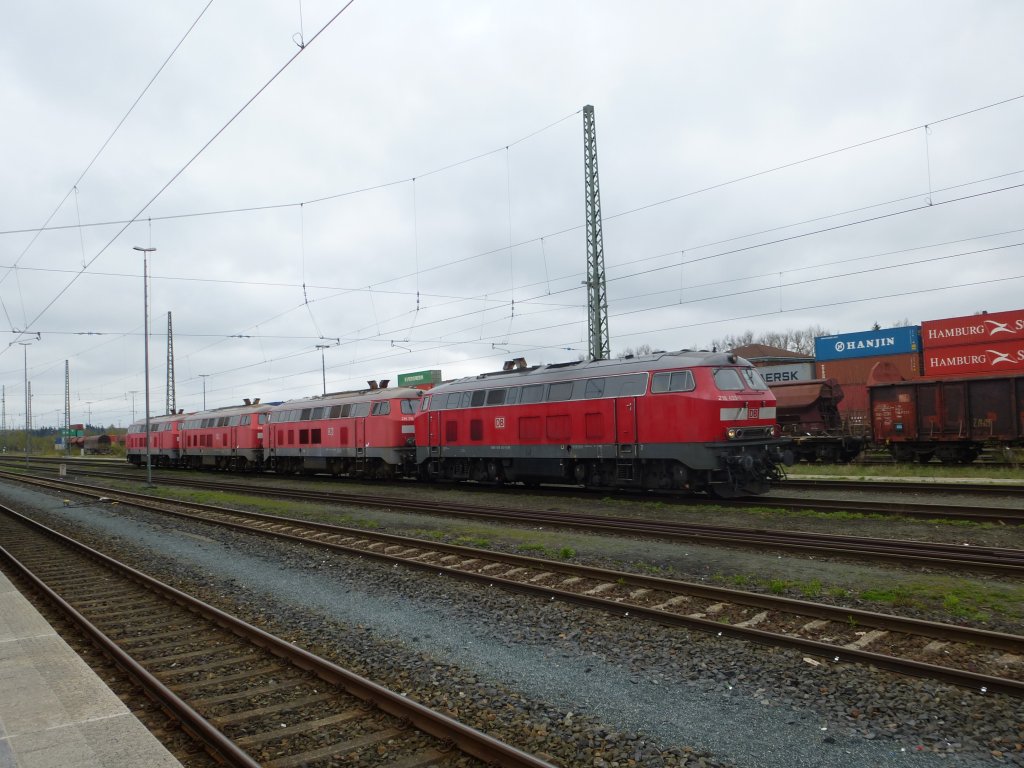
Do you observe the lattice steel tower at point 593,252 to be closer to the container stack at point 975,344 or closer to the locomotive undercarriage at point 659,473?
the locomotive undercarriage at point 659,473

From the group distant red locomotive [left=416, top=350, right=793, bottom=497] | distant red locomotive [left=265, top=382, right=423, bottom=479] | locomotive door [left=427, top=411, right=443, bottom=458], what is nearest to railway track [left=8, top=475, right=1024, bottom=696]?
distant red locomotive [left=416, top=350, right=793, bottom=497]

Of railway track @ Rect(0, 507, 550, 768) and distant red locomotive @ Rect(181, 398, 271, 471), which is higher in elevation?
distant red locomotive @ Rect(181, 398, 271, 471)

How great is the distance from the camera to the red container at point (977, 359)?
29453 millimetres

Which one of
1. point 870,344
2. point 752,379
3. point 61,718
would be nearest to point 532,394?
point 752,379

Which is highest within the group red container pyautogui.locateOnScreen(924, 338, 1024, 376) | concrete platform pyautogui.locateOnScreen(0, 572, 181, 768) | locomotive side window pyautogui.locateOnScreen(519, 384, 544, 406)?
red container pyautogui.locateOnScreen(924, 338, 1024, 376)

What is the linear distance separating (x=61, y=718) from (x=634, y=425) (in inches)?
569

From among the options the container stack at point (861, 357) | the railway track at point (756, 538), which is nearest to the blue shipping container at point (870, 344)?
the container stack at point (861, 357)

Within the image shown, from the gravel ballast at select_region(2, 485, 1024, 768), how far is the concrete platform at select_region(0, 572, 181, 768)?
2.09m

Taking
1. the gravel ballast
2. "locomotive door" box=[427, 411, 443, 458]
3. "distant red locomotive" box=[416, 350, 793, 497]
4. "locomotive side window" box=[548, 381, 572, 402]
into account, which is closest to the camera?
the gravel ballast

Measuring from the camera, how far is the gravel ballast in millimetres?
4969

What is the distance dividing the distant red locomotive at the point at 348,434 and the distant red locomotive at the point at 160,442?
49.7ft

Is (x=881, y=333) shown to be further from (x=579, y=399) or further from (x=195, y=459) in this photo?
(x=195, y=459)

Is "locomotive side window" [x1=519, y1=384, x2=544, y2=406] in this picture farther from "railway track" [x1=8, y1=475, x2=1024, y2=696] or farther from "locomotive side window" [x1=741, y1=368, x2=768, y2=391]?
"railway track" [x1=8, y1=475, x2=1024, y2=696]

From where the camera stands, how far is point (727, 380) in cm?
1741
